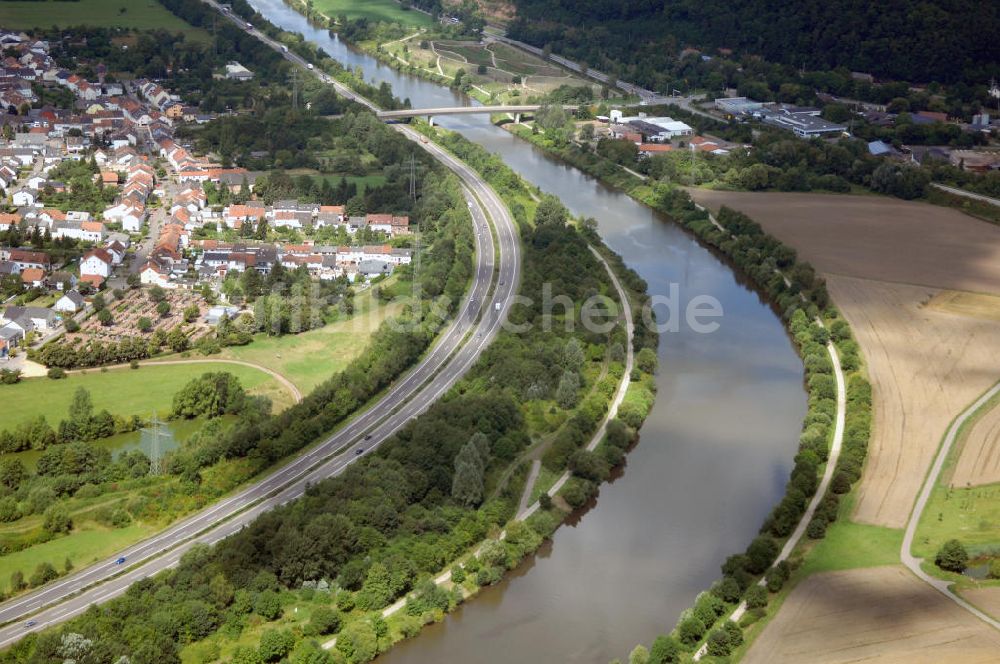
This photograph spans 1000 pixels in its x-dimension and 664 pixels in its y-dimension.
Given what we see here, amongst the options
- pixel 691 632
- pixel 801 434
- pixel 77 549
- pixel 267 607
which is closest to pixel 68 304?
pixel 77 549

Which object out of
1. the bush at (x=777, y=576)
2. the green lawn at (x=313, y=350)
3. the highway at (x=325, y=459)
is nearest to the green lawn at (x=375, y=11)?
the highway at (x=325, y=459)

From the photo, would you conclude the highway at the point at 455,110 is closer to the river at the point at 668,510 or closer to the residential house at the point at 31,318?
the river at the point at 668,510

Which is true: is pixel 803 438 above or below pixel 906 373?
below

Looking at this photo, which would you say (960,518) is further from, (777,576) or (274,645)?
(274,645)

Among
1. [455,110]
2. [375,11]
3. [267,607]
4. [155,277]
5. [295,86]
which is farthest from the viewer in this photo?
[375,11]

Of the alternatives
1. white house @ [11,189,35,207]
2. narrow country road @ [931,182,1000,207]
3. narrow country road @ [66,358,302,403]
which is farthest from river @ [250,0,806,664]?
white house @ [11,189,35,207]

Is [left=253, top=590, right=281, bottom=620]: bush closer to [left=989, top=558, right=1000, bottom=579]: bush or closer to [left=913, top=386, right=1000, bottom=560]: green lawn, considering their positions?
[left=913, top=386, right=1000, bottom=560]: green lawn

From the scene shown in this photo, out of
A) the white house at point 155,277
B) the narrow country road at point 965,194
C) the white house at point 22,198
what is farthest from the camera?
the narrow country road at point 965,194
